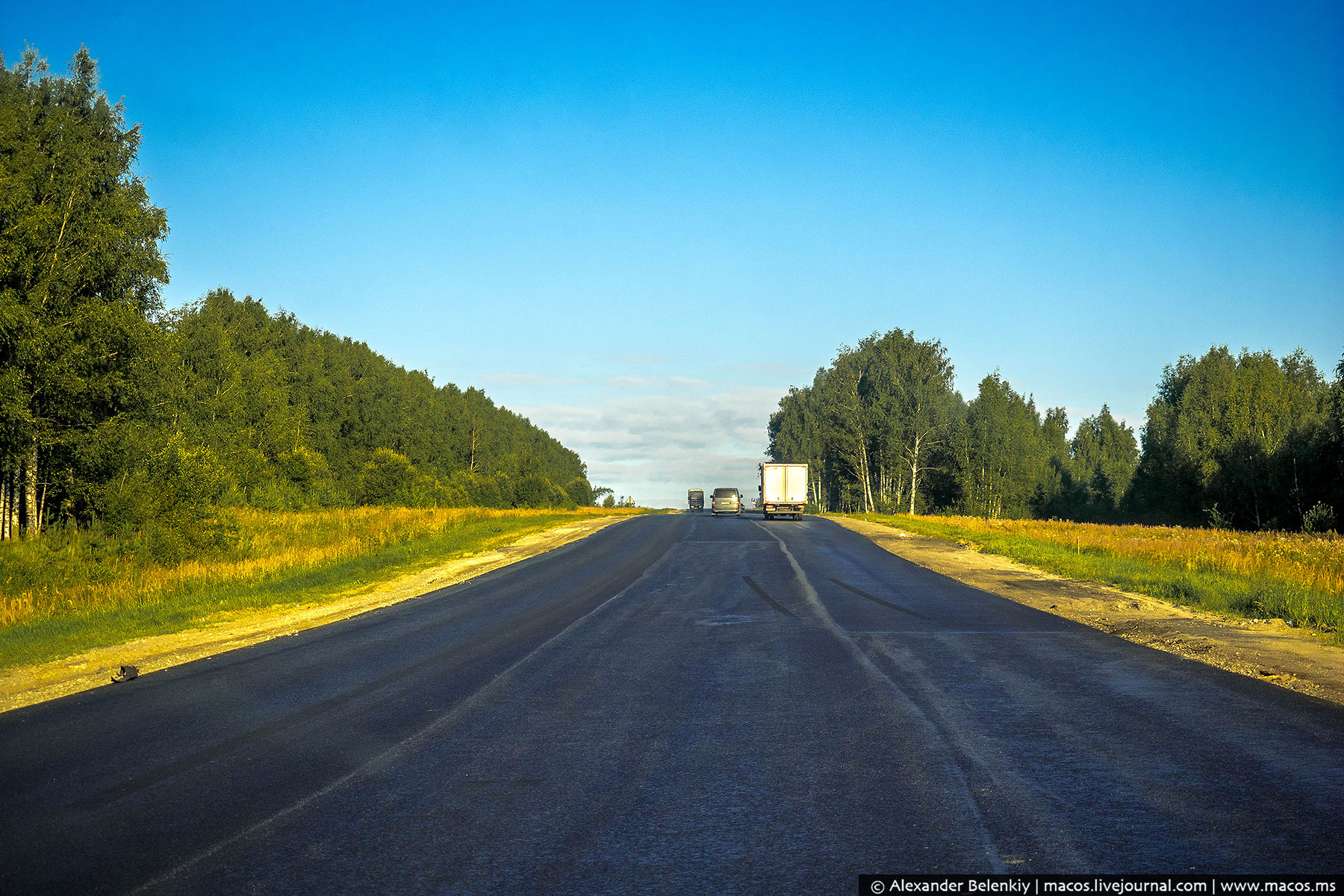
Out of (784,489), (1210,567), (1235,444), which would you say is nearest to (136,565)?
(1210,567)

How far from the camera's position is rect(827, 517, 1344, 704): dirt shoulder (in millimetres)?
8586

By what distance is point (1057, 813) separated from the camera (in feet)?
14.9

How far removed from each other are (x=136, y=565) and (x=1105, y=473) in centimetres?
10282

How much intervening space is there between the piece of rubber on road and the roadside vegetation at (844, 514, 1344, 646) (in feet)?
25.1

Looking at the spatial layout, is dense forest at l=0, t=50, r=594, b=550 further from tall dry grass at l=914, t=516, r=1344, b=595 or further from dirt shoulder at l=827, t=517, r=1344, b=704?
tall dry grass at l=914, t=516, r=1344, b=595

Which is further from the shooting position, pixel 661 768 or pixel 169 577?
pixel 169 577

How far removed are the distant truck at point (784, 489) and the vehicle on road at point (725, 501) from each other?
8.94 m

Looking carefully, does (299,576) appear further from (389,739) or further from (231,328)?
(231,328)

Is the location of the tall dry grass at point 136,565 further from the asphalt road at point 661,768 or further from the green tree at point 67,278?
the asphalt road at point 661,768

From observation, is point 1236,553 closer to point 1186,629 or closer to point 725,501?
point 1186,629

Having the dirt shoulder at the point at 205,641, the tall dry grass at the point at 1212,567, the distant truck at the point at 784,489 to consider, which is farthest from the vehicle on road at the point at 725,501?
the dirt shoulder at the point at 205,641

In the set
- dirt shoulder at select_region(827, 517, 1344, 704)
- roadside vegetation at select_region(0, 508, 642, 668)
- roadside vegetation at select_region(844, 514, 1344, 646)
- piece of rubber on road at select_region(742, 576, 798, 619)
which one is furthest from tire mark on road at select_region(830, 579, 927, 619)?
roadside vegetation at select_region(0, 508, 642, 668)

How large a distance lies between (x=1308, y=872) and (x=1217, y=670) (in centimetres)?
580

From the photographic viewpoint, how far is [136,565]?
785 inches
